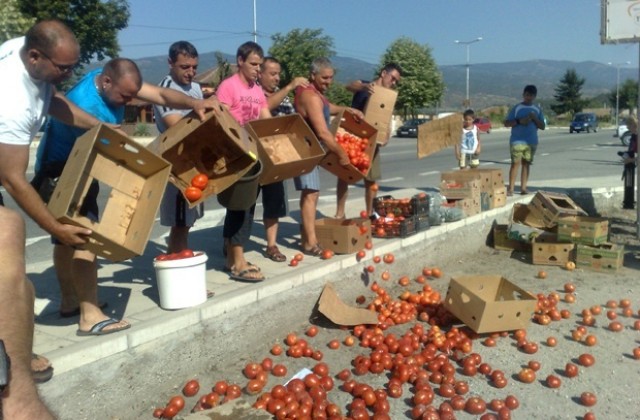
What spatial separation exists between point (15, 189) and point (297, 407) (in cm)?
211

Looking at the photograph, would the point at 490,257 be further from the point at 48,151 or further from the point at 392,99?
the point at 48,151

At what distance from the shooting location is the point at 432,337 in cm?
502

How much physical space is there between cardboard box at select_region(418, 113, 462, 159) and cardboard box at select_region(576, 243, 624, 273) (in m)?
2.34

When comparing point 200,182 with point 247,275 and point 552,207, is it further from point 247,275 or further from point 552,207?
point 552,207

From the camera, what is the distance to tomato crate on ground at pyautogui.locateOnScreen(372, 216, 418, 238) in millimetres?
6828

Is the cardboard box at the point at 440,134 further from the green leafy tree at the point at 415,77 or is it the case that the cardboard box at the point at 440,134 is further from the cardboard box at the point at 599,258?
the green leafy tree at the point at 415,77

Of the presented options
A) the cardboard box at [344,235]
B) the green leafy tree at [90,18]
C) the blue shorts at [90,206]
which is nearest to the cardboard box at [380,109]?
the cardboard box at [344,235]

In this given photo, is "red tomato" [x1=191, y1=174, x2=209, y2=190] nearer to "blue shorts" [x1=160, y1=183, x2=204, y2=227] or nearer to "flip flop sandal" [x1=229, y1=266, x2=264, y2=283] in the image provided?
"blue shorts" [x1=160, y1=183, x2=204, y2=227]

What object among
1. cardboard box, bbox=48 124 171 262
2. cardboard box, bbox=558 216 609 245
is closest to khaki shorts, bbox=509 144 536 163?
cardboard box, bbox=558 216 609 245

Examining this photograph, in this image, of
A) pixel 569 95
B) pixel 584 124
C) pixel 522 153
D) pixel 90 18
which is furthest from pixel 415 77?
pixel 522 153

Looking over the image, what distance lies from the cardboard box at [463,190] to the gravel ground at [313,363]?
211cm

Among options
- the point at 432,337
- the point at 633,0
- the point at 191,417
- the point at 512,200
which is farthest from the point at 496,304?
the point at 633,0

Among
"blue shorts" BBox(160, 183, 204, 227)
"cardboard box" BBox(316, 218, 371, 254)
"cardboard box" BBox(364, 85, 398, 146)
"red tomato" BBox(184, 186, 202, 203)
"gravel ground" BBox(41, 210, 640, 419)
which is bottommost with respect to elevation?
"gravel ground" BBox(41, 210, 640, 419)

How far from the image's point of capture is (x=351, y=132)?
22.0ft
